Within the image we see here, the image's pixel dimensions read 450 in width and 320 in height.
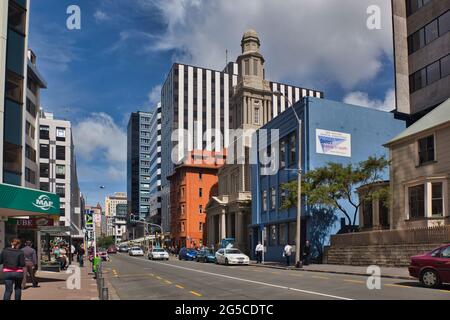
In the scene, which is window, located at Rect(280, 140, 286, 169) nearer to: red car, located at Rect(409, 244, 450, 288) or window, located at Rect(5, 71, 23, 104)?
window, located at Rect(5, 71, 23, 104)

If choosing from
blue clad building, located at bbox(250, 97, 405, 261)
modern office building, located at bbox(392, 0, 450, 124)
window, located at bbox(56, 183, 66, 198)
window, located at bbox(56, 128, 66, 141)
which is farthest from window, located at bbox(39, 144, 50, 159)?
modern office building, located at bbox(392, 0, 450, 124)

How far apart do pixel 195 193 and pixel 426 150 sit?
186 ft

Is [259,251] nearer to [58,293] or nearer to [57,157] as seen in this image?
[58,293]

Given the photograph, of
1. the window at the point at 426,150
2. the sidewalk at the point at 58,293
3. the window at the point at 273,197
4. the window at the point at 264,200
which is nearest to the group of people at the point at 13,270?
the sidewalk at the point at 58,293

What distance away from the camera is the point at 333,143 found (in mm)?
41688

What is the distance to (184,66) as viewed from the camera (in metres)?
118

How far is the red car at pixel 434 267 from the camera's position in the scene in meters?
16.9

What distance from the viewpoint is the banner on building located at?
41.1m

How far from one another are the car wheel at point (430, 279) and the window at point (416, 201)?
1362cm

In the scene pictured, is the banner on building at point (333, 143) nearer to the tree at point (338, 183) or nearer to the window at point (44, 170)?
the tree at point (338, 183)

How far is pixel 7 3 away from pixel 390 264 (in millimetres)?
26901
